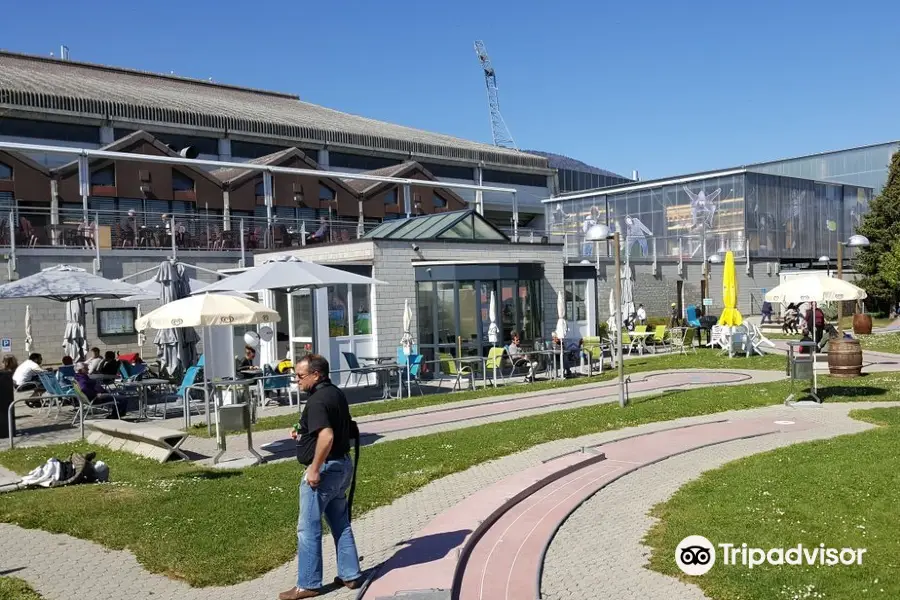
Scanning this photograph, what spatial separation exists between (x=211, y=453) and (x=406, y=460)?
2.92m

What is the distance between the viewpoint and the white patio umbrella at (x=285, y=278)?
1420 cm

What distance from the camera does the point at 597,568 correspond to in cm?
604

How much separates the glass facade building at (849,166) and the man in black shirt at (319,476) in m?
60.1

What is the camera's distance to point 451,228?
67.9 ft

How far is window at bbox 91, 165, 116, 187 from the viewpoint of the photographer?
3172cm

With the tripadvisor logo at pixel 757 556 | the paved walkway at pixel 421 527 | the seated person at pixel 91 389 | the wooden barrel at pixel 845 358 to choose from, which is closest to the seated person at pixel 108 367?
the seated person at pixel 91 389

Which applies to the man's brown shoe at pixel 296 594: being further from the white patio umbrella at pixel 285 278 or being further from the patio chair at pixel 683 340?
the patio chair at pixel 683 340

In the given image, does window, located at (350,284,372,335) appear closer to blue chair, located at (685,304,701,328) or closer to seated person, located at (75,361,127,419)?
seated person, located at (75,361,127,419)

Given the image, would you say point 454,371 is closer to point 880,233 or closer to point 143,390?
point 143,390

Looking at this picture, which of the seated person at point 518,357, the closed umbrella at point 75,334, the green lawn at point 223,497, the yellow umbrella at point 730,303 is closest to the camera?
the green lawn at point 223,497

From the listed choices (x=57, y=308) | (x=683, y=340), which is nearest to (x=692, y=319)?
(x=683, y=340)

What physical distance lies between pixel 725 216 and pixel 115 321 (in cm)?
3271

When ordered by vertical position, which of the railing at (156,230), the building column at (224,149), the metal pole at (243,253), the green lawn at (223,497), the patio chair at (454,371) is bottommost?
the green lawn at (223,497)

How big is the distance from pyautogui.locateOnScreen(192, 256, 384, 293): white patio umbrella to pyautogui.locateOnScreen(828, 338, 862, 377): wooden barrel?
31.1ft
